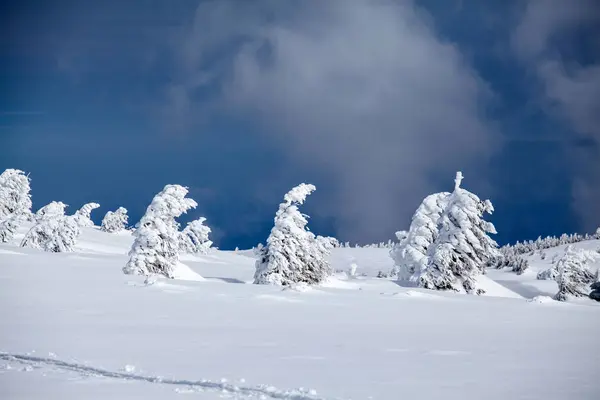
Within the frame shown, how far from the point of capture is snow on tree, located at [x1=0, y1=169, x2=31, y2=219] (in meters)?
65.9

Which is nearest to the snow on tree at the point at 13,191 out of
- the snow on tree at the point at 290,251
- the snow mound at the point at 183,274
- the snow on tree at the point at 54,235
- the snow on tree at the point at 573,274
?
the snow on tree at the point at 54,235

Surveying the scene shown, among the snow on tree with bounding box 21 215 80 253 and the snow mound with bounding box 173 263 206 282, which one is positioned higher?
the snow on tree with bounding box 21 215 80 253

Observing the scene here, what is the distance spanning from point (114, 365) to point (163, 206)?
21.5 m

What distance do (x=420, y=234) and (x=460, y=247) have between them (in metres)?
8.09

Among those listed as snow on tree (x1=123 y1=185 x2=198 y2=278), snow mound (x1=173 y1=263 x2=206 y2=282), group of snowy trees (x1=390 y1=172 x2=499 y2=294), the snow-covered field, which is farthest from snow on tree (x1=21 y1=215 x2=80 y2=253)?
group of snowy trees (x1=390 y1=172 x2=499 y2=294)

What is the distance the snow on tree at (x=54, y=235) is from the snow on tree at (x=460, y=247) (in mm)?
29054

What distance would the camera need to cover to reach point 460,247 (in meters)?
33.5

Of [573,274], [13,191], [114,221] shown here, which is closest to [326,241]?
[573,274]

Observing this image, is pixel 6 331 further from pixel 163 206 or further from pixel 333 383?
pixel 163 206

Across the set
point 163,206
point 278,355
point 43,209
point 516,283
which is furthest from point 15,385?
point 516,283

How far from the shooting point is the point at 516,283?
54.4 meters

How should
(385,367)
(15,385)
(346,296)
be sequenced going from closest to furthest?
1. (15,385)
2. (385,367)
3. (346,296)

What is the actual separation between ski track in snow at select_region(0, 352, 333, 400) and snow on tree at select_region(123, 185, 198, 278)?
19177 millimetres

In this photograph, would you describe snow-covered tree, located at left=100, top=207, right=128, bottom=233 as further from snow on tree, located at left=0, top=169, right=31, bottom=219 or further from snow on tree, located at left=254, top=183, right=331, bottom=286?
snow on tree, located at left=254, top=183, right=331, bottom=286
